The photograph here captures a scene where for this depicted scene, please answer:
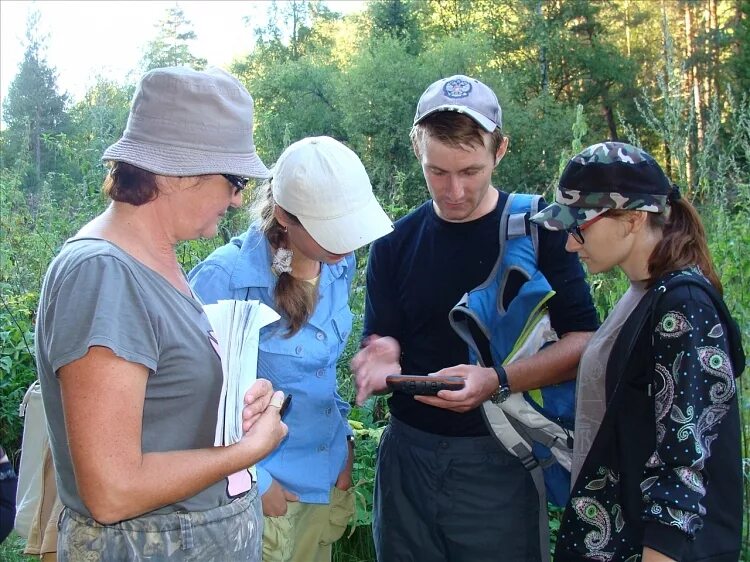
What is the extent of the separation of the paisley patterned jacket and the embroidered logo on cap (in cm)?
101

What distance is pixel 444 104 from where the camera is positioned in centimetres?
269

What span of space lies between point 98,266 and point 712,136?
3.47 metres

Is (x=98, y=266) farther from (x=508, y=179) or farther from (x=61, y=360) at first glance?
(x=508, y=179)

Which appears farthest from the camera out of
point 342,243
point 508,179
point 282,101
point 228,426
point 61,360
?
point 282,101

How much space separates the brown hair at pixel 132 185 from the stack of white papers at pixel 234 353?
305mm

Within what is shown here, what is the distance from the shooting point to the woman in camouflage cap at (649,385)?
1.86 meters

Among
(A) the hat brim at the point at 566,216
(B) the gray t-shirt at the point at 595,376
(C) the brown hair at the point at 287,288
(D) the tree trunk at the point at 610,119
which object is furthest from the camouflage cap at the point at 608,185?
(D) the tree trunk at the point at 610,119

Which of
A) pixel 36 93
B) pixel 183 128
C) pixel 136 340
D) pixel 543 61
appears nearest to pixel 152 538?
pixel 136 340

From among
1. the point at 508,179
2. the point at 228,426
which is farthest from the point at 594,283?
the point at 508,179

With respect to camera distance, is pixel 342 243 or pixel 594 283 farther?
pixel 594 283

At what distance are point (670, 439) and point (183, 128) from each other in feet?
4.35

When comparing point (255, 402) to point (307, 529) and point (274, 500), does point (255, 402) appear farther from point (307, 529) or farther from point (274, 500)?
point (307, 529)

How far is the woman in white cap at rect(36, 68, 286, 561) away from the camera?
1559 millimetres

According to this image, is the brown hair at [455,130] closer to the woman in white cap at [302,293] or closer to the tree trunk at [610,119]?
the woman in white cap at [302,293]
